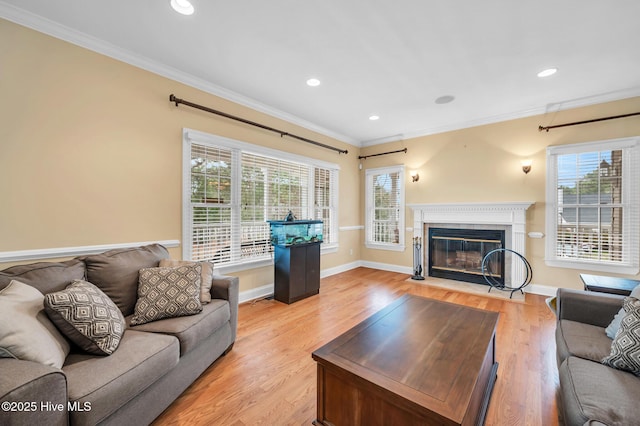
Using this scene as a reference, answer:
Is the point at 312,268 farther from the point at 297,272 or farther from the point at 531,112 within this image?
the point at 531,112

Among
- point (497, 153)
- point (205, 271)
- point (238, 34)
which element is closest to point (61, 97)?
point (238, 34)

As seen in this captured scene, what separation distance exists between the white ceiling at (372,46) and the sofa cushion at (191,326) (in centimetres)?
241

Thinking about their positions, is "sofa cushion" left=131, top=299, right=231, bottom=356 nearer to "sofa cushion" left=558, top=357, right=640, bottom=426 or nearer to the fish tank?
the fish tank

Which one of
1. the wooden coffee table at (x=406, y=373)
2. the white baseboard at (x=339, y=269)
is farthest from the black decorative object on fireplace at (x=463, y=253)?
the wooden coffee table at (x=406, y=373)

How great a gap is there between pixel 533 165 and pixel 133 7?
5.30 metres

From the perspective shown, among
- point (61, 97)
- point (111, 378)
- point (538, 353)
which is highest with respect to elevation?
point (61, 97)

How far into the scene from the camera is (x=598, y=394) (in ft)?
3.77

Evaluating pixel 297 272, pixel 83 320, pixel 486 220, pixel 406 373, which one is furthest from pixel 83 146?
pixel 486 220

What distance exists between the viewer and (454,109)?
4047 mm

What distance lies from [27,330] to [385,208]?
208 inches

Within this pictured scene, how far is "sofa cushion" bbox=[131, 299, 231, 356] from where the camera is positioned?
5.67 ft

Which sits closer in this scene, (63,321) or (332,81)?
(63,321)

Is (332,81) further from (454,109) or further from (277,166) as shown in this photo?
(454,109)

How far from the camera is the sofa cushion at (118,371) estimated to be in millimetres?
1157
